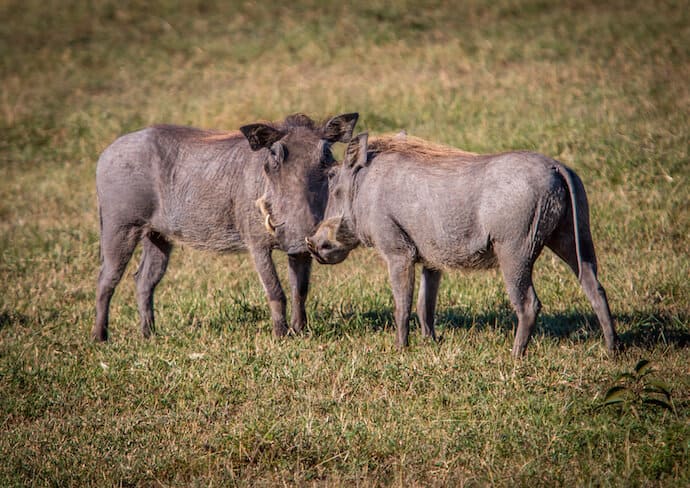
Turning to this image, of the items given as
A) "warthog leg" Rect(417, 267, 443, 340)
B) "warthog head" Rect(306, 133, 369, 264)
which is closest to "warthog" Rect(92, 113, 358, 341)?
"warthog head" Rect(306, 133, 369, 264)

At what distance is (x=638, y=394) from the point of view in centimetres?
441

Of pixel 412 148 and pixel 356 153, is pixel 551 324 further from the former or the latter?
pixel 356 153

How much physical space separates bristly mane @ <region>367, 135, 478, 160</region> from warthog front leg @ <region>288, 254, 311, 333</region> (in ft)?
2.97

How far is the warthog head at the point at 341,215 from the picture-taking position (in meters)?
5.78

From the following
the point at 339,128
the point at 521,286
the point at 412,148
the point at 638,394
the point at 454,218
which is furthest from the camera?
the point at 339,128

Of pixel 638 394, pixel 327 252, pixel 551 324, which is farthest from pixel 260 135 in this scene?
pixel 638 394

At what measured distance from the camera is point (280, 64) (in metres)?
14.2

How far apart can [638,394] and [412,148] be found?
2194 mm

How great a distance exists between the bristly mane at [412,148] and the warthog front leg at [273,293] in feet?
3.44

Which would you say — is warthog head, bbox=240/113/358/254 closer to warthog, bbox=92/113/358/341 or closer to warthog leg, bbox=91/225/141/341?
warthog, bbox=92/113/358/341

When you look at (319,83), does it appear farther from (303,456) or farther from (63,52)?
(303,456)

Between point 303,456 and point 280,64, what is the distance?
1074 cm

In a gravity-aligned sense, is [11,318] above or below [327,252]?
below

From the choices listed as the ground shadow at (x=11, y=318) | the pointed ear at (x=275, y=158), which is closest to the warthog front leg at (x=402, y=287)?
the pointed ear at (x=275, y=158)
